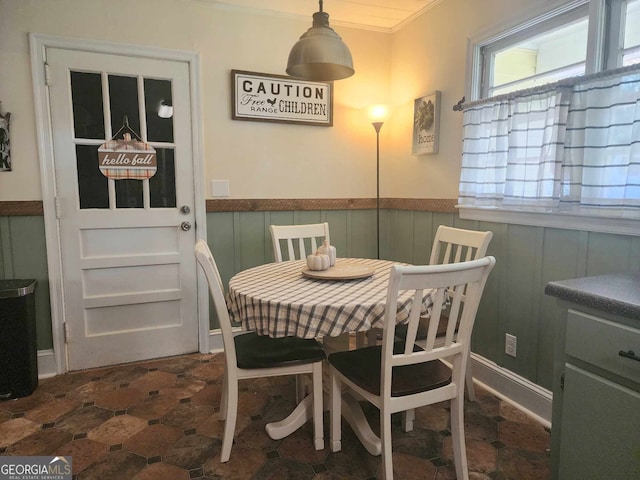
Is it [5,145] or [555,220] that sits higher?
[5,145]

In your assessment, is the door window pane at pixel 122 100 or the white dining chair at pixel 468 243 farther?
the door window pane at pixel 122 100

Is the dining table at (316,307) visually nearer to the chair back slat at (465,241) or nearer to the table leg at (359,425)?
the table leg at (359,425)

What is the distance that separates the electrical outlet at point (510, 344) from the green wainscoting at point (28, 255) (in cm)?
279

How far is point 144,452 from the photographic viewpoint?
187 centimetres

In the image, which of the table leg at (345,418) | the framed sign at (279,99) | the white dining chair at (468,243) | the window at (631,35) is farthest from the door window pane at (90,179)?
the window at (631,35)

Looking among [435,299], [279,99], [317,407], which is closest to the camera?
[435,299]

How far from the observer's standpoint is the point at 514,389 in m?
2.28

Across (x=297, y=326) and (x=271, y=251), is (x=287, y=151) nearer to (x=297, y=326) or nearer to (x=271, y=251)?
(x=271, y=251)

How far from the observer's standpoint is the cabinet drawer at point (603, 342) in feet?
3.77

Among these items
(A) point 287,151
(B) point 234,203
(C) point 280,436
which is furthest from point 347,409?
(A) point 287,151

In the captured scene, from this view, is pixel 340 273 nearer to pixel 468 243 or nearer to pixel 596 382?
pixel 468 243

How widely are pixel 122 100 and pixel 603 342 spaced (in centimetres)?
282

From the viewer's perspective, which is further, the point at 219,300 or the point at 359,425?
the point at 359,425

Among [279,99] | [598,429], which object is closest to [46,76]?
[279,99]
